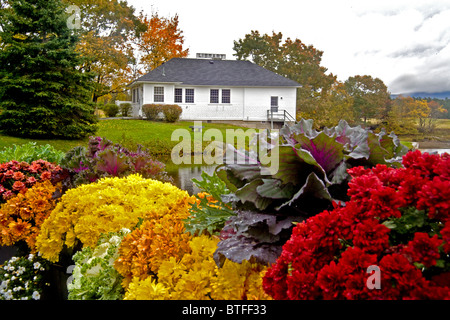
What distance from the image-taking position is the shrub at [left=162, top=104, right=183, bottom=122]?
1060 inches

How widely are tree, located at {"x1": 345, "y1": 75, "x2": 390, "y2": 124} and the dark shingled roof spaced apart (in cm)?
794

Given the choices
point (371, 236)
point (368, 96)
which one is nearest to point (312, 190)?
point (371, 236)

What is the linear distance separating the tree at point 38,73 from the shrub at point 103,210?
1393cm

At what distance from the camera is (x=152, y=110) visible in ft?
89.8

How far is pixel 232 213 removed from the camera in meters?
2.34

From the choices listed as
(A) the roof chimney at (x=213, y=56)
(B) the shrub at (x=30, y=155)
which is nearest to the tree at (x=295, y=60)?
(A) the roof chimney at (x=213, y=56)

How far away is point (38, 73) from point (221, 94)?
17.2 meters

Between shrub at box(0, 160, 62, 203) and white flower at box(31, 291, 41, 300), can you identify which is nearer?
white flower at box(31, 291, 41, 300)

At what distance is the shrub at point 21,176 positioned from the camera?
434cm

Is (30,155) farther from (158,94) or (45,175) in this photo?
(158,94)

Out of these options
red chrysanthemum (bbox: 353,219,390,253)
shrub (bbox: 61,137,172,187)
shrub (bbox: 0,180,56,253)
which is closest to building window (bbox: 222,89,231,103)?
shrub (bbox: 61,137,172,187)

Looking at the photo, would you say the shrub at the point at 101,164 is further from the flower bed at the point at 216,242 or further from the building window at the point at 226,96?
the building window at the point at 226,96

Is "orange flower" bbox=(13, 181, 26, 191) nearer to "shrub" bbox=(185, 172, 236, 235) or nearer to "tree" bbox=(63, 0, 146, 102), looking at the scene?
"shrub" bbox=(185, 172, 236, 235)
